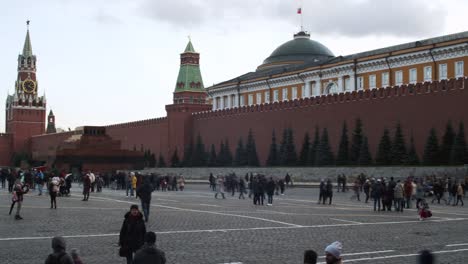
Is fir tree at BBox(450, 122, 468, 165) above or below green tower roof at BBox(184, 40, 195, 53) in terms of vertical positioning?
below

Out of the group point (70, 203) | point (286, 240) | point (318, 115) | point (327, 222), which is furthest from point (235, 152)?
point (286, 240)

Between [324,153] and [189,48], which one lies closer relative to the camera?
[324,153]

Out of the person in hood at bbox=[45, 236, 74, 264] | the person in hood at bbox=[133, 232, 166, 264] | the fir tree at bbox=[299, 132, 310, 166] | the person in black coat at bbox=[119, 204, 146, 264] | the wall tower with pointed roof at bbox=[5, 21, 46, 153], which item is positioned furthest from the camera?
the wall tower with pointed roof at bbox=[5, 21, 46, 153]

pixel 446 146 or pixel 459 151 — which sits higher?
pixel 446 146

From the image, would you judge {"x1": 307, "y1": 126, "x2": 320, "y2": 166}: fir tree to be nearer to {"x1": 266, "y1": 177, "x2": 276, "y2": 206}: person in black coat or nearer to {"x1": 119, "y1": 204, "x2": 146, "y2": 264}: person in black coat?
{"x1": 266, "y1": 177, "x2": 276, "y2": 206}: person in black coat

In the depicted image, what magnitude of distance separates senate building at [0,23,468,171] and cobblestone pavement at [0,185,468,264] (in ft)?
47.4

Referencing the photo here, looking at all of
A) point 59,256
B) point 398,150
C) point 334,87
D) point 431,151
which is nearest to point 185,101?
point 334,87

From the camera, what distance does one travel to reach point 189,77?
51531 mm

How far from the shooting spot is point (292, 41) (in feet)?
188

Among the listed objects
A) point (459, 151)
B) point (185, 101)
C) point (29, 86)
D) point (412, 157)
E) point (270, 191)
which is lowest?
point (270, 191)

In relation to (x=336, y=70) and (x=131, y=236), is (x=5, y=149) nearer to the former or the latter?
(x=336, y=70)

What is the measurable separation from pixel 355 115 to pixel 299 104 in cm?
495

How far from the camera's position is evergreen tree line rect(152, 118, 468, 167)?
1134 inches

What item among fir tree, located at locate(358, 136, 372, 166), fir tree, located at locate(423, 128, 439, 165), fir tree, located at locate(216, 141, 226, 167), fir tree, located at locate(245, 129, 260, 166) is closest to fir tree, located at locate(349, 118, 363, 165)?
fir tree, located at locate(358, 136, 372, 166)
